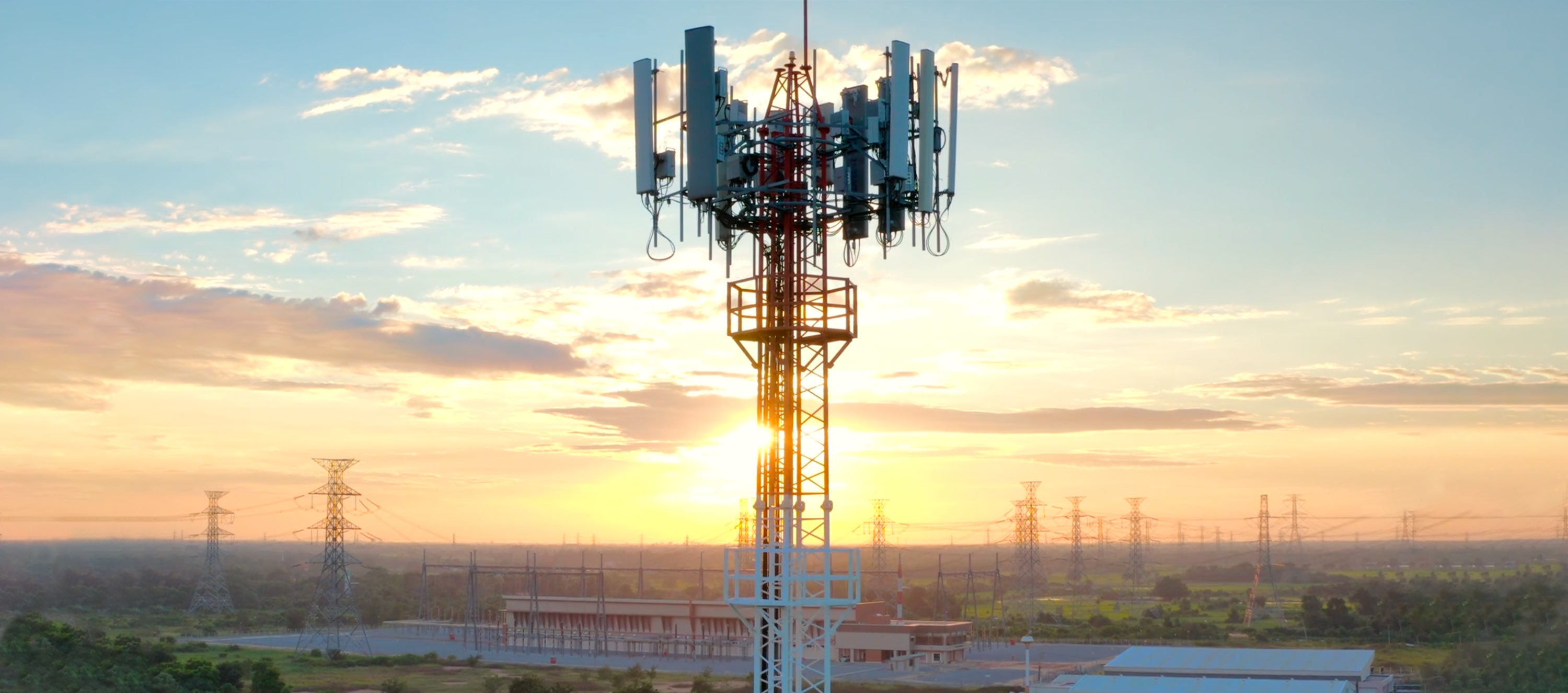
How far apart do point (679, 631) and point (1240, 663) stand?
181 feet

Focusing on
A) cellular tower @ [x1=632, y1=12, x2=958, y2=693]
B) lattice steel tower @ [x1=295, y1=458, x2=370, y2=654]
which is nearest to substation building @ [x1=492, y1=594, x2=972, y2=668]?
lattice steel tower @ [x1=295, y1=458, x2=370, y2=654]

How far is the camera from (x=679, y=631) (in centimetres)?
10369

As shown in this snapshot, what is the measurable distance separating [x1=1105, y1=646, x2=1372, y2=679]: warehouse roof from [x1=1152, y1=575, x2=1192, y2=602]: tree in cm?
10790

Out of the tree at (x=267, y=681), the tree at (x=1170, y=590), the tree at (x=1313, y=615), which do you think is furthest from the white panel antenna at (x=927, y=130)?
the tree at (x=1170, y=590)

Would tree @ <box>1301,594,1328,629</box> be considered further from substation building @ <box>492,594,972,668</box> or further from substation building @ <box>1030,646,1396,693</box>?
substation building @ <box>1030,646,1396,693</box>

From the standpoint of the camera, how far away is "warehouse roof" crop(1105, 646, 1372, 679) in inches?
2136

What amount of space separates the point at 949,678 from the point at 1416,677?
2599 centimetres

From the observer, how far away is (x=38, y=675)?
198ft

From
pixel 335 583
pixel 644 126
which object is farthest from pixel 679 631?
pixel 644 126

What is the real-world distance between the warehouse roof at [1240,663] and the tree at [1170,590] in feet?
354

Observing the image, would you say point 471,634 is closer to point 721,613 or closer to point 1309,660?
point 721,613

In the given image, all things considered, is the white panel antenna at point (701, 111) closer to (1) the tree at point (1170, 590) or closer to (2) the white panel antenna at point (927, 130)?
(2) the white panel antenna at point (927, 130)

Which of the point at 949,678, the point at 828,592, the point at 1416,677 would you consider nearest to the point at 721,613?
the point at 949,678

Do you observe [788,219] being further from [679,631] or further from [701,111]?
[679,631]
